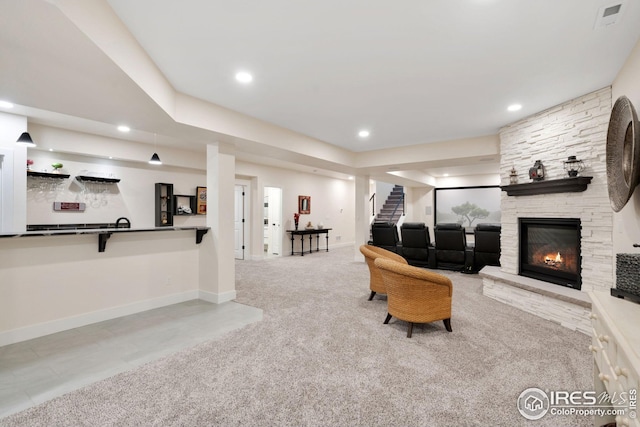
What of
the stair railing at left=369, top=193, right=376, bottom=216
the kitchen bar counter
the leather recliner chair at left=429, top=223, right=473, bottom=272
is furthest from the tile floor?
the stair railing at left=369, top=193, right=376, bottom=216

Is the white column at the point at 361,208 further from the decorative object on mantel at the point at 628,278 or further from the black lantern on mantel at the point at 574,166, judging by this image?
the decorative object on mantel at the point at 628,278

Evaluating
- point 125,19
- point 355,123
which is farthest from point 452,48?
point 125,19

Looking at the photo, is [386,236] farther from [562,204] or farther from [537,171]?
[562,204]

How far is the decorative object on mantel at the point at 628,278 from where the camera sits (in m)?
1.68

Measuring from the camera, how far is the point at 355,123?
450 cm

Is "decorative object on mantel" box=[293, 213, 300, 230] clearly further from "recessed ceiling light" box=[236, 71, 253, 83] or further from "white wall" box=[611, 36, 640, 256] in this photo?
"white wall" box=[611, 36, 640, 256]

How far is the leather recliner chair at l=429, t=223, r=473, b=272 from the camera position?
6.14 metres

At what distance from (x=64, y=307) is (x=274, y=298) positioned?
2.43 meters

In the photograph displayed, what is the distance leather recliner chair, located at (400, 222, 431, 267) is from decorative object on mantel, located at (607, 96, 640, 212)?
3.84 metres

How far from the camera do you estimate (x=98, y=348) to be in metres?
2.74

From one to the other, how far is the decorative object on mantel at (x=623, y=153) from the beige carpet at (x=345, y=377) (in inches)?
58.7

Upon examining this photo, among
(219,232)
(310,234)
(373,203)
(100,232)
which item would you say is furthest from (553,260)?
(373,203)

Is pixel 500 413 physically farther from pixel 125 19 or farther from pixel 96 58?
pixel 125 19

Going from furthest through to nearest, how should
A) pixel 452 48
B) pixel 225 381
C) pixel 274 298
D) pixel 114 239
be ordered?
1. pixel 274 298
2. pixel 114 239
3. pixel 452 48
4. pixel 225 381
